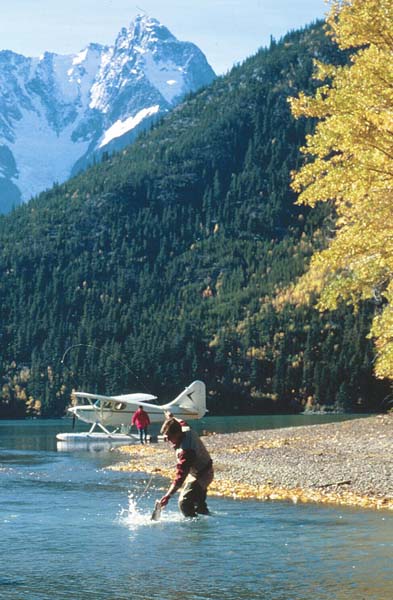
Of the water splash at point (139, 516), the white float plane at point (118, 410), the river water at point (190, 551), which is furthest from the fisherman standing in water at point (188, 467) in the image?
the white float plane at point (118, 410)

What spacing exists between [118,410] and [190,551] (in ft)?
195

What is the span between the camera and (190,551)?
19.2 meters

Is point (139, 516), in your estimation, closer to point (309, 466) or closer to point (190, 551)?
point (190, 551)

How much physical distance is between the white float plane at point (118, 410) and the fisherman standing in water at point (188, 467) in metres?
47.1

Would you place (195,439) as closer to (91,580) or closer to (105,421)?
Result: (91,580)

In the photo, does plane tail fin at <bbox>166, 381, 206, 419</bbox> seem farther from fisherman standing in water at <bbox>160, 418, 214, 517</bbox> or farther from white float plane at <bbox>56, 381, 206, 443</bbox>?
fisherman standing in water at <bbox>160, 418, 214, 517</bbox>

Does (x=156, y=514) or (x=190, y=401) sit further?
(x=190, y=401)

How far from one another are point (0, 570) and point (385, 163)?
52.2 feet

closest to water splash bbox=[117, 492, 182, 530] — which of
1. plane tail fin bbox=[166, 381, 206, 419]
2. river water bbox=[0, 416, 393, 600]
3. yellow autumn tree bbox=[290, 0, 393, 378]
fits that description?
river water bbox=[0, 416, 393, 600]

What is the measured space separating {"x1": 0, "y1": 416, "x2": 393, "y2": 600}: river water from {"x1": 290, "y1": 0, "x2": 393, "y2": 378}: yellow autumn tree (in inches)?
311

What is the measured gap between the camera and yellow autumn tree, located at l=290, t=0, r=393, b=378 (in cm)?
2711

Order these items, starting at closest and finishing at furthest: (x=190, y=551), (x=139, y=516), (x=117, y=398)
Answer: (x=190, y=551)
(x=139, y=516)
(x=117, y=398)

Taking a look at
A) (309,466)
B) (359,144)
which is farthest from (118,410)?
(359,144)

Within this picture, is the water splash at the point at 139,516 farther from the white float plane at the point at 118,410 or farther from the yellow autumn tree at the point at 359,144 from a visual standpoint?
the white float plane at the point at 118,410
